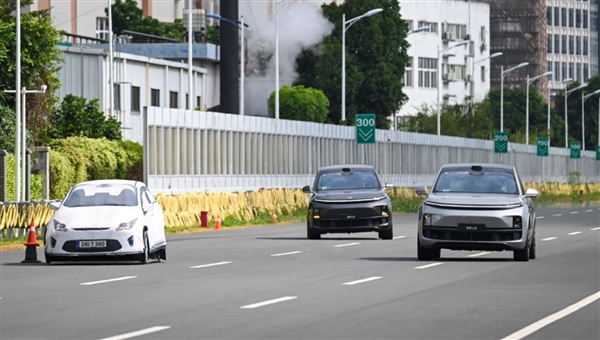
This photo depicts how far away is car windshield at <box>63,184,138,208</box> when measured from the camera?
28.4 meters

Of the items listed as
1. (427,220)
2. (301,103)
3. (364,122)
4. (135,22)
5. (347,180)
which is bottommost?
(427,220)

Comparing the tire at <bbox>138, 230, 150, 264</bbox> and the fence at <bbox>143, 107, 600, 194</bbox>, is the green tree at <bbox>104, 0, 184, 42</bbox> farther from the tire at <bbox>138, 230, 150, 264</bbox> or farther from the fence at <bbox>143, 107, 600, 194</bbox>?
the tire at <bbox>138, 230, 150, 264</bbox>

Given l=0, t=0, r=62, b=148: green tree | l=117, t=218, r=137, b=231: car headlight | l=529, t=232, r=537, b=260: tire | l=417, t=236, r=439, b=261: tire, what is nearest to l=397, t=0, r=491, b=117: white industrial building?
l=0, t=0, r=62, b=148: green tree

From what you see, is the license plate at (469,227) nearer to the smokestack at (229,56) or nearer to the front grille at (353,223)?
the front grille at (353,223)

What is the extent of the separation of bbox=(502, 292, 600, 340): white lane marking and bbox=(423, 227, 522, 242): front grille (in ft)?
24.3

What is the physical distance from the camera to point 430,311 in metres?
17.2

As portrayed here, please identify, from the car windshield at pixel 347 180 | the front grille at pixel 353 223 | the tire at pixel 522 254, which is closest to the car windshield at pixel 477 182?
the tire at pixel 522 254

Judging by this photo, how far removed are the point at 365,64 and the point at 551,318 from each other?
101075 mm

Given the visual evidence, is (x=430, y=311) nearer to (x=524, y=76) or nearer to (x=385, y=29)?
(x=385, y=29)

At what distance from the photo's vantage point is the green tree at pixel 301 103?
103 m

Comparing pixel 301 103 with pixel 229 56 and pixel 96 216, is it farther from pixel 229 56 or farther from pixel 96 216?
pixel 96 216

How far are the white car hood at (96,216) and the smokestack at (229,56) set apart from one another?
165 feet

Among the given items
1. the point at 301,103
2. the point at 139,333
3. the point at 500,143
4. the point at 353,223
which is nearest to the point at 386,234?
the point at 353,223

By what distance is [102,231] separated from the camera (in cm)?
2705
